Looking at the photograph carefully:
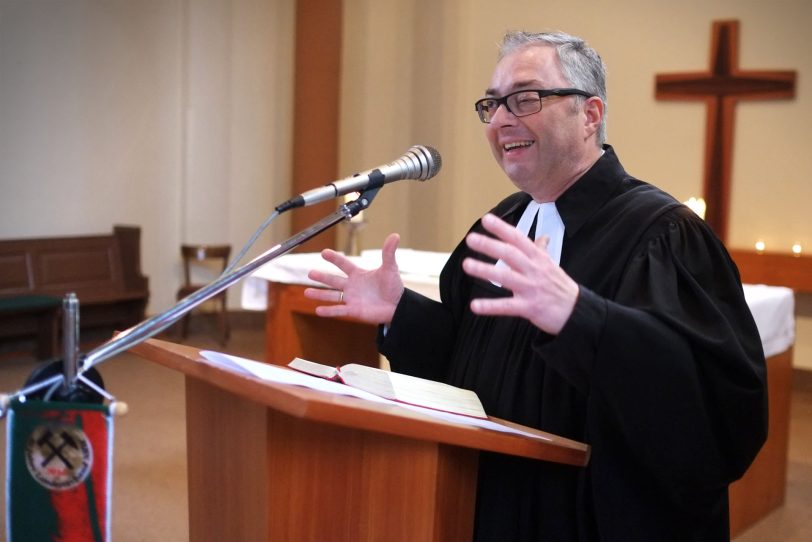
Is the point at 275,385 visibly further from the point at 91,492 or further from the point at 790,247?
the point at 790,247

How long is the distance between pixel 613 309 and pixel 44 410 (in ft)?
3.07

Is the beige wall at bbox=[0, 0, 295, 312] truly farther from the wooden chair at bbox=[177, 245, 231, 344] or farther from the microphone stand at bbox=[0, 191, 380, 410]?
the microphone stand at bbox=[0, 191, 380, 410]

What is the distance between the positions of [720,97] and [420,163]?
19.4 ft

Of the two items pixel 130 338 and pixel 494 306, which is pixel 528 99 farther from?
pixel 130 338

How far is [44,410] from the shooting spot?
4.32 feet

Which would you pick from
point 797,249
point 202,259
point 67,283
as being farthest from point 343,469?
point 202,259

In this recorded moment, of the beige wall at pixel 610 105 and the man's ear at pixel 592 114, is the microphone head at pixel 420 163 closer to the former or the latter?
the man's ear at pixel 592 114

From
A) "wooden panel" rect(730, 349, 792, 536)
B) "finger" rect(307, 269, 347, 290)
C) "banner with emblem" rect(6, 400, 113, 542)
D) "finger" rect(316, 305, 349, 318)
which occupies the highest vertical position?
"finger" rect(307, 269, 347, 290)

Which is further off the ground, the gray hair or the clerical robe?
the gray hair

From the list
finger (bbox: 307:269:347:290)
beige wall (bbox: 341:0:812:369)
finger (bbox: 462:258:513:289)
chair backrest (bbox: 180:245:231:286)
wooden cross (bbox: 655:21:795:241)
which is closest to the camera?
finger (bbox: 462:258:513:289)

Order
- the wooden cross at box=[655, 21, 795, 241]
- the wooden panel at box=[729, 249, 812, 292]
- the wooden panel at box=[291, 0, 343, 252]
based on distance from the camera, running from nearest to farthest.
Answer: the wooden panel at box=[729, 249, 812, 292] < the wooden cross at box=[655, 21, 795, 241] < the wooden panel at box=[291, 0, 343, 252]

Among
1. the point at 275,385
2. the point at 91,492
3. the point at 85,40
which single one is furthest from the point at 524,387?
the point at 85,40

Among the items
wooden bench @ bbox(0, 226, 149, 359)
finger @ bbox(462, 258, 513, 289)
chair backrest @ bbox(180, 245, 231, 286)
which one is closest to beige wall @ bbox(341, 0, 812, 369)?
chair backrest @ bbox(180, 245, 231, 286)

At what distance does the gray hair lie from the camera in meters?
2.07
